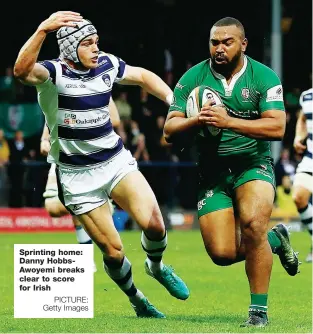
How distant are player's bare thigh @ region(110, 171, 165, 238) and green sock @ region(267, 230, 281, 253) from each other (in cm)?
100

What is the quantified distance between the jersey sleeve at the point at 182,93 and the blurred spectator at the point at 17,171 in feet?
45.3

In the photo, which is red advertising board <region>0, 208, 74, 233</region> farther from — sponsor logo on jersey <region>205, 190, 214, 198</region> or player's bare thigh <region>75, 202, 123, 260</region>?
sponsor logo on jersey <region>205, 190, 214, 198</region>

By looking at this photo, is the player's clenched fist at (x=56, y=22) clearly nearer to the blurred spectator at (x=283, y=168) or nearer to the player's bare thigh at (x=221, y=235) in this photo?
the player's bare thigh at (x=221, y=235)

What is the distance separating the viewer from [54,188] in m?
14.1

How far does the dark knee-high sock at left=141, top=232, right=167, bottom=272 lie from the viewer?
9.98 metres

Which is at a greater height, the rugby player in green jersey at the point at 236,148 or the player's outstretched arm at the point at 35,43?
the player's outstretched arm at the point at 35,43

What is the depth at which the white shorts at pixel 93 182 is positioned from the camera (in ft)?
32.3

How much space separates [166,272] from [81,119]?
1.54 meters

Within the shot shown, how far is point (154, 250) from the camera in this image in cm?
1004

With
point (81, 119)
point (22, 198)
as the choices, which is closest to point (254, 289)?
point (81, 119)

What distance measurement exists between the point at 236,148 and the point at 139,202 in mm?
910

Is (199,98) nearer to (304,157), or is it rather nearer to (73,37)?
(73,37)

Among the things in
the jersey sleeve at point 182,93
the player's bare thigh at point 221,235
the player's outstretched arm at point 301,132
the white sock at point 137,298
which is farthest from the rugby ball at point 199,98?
the player's outstretched arm at point 301,132

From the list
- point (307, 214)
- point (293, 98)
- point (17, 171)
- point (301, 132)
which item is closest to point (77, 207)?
point (301, 132)
